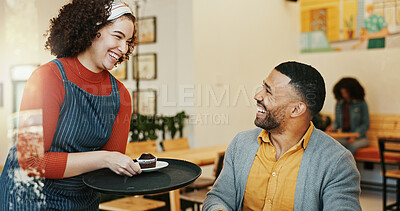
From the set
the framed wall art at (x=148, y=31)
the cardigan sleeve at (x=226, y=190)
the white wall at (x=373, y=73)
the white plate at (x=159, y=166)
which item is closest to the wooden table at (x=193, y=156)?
the cardigan sleeve at (x=226, y=190)

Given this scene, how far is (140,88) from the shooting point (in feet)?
14.0

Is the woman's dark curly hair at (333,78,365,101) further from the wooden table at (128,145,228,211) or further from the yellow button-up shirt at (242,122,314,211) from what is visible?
the yellow button-up shirt at (242,122,314,211)

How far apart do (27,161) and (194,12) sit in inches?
94.5

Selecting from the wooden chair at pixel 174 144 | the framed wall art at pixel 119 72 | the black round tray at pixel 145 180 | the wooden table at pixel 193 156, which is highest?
the framed wall art at pixel 119 72

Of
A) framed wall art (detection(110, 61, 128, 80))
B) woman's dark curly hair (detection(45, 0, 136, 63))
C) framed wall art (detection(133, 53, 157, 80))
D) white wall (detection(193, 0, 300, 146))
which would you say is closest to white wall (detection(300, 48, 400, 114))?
white wall (detection(193, 0, 300, 146))

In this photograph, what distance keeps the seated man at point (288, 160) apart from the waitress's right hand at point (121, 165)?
0.38m

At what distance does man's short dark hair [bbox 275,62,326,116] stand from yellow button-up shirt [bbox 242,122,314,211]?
107 mm

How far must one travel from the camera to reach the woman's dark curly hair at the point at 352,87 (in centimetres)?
473

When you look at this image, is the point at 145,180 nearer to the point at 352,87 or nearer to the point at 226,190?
the point at 226,190

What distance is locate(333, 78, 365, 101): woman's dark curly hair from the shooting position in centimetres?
473

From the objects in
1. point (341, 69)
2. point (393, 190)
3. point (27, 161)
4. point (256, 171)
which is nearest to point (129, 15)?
point (27, 161)

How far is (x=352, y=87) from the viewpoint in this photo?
188 inches

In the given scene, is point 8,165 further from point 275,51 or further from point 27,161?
point 275,51

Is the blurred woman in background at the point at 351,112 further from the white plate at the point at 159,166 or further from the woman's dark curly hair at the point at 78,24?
the woman's dark curly hair at the point at 78,24
